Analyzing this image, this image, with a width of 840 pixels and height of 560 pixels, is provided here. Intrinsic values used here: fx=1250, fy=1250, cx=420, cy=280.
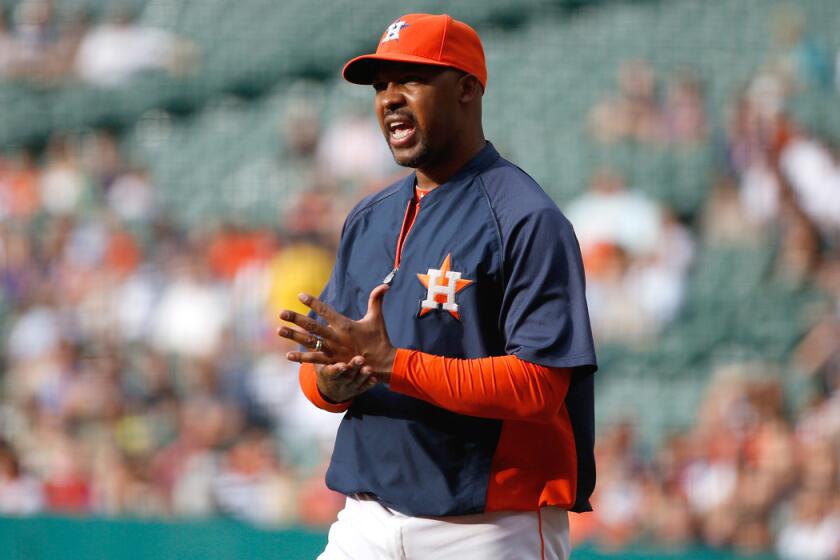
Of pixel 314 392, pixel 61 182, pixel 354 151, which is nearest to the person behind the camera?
pixel 314 392

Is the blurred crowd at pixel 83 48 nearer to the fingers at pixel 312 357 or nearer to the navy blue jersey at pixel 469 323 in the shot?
the navy blue jersey at pixel 469 323

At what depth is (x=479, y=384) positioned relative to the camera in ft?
6.97

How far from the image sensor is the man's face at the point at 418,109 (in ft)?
7.57

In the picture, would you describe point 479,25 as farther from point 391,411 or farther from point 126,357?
point 391,411

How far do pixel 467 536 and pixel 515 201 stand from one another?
61 centimetres

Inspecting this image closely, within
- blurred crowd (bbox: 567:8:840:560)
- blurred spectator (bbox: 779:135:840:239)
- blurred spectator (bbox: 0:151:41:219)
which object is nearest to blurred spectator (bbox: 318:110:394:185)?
blurred crowd (bbox: 567:8:840:560)

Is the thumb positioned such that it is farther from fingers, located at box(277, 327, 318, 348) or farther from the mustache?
the mustache

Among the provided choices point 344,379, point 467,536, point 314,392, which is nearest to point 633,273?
point 314,392

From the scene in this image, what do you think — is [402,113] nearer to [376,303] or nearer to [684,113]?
[376,303]

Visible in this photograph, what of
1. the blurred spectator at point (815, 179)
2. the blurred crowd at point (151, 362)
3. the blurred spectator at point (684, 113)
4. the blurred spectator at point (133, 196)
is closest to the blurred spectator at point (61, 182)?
the blurred crowd at point (151, 362)

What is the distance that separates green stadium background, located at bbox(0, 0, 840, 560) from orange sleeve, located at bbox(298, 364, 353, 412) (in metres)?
2.79

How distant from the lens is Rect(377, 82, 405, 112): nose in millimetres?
2316

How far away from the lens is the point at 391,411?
2.31 m

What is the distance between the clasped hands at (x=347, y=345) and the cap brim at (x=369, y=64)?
0.43m
